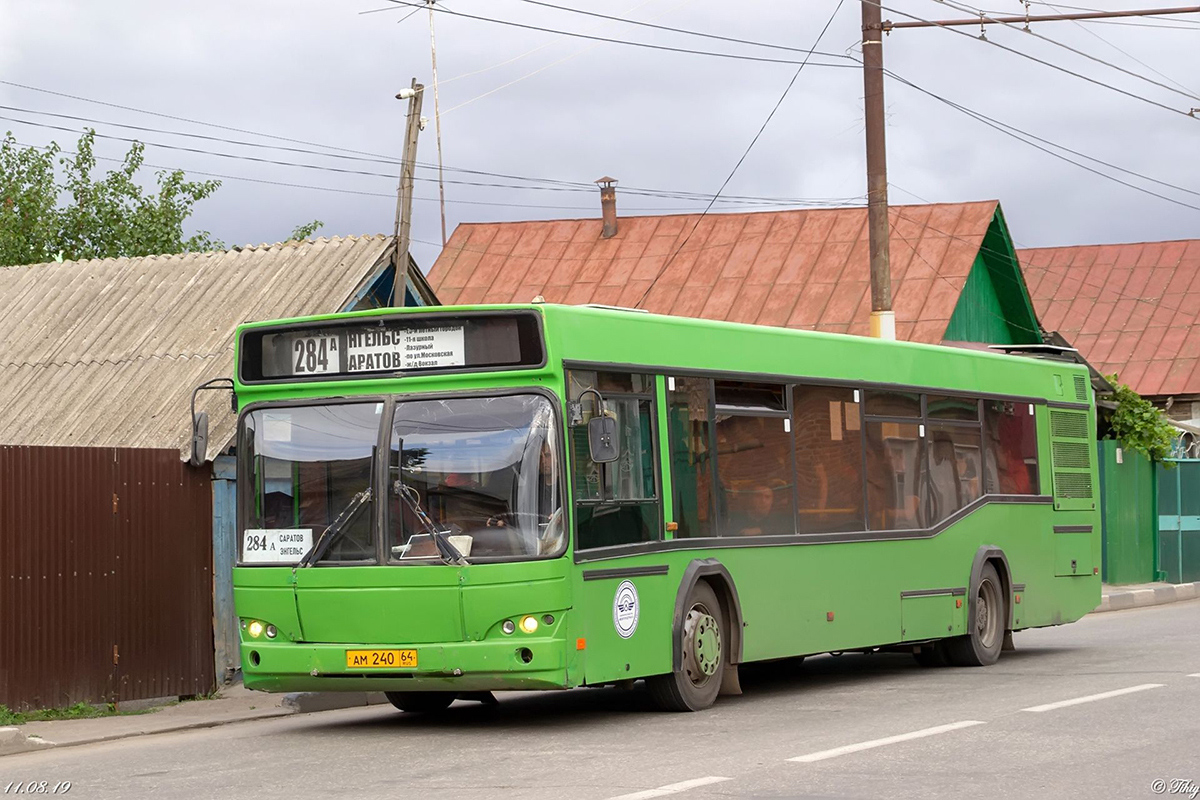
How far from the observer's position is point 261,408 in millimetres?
11883

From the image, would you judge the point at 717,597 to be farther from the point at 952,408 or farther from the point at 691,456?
the point at 952,408

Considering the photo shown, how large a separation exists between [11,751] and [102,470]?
310 centimetres

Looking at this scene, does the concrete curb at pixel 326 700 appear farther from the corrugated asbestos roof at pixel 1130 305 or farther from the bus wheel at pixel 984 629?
the corrugated asbestos roof at pixel 1130 305

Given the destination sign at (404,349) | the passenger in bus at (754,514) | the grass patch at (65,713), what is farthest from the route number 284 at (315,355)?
the grass patch at (65,713)

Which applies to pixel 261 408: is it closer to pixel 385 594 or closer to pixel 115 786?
pixel 385 594

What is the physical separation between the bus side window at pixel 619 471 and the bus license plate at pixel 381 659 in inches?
50.9

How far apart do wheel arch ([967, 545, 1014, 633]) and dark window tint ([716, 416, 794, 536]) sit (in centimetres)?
330

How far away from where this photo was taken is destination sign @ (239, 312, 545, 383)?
36.9ft

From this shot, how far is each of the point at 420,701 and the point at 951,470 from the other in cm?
556

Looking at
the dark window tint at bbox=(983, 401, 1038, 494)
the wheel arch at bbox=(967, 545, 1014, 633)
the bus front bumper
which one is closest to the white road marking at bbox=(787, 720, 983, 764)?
the bus front bumper

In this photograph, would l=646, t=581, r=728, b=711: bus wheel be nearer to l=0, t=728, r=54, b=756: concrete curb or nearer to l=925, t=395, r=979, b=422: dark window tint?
l=925, t=395, r=979, b=422: dark window tint

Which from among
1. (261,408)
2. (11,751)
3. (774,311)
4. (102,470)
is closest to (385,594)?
(261,408)

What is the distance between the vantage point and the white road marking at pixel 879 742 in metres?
9.59

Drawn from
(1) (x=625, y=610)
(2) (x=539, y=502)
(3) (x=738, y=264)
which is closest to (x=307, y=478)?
(2) (x=539, y=502)
